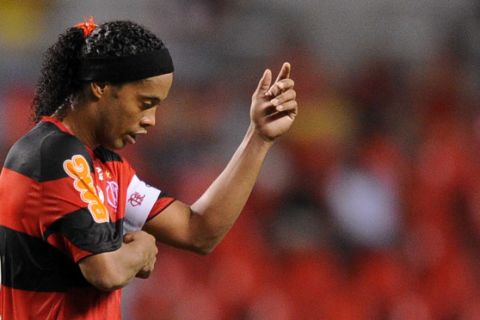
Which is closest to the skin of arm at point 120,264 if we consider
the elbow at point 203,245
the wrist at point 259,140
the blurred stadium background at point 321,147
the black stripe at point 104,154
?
the black stripe at point 104,154

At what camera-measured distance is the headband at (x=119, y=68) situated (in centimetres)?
220

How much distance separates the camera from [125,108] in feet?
7.32

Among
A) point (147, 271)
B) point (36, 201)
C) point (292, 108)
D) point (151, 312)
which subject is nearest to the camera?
point (36, 201)

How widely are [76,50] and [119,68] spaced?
0.13m

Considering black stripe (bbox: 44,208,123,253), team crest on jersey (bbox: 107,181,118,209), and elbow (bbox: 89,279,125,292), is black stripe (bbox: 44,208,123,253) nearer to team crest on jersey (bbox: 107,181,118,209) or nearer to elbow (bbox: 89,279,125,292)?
elbow (bbox: 89,279,125,292)

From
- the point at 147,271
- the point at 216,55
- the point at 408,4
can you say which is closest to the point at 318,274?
the point at 216,55

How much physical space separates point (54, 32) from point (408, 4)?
2.26 meters

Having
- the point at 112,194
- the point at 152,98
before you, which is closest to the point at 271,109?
the point at 152,98

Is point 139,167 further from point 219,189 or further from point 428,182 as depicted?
point 219,189

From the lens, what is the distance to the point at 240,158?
258 centimetres

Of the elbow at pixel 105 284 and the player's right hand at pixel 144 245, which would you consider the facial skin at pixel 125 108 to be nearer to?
the player's right hand at pixel 144 245

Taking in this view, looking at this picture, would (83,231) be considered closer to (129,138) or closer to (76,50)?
(129,138)

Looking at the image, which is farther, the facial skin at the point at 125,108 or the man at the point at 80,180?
the facial skin at the point at 125,108

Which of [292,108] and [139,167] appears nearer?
[292,108]
